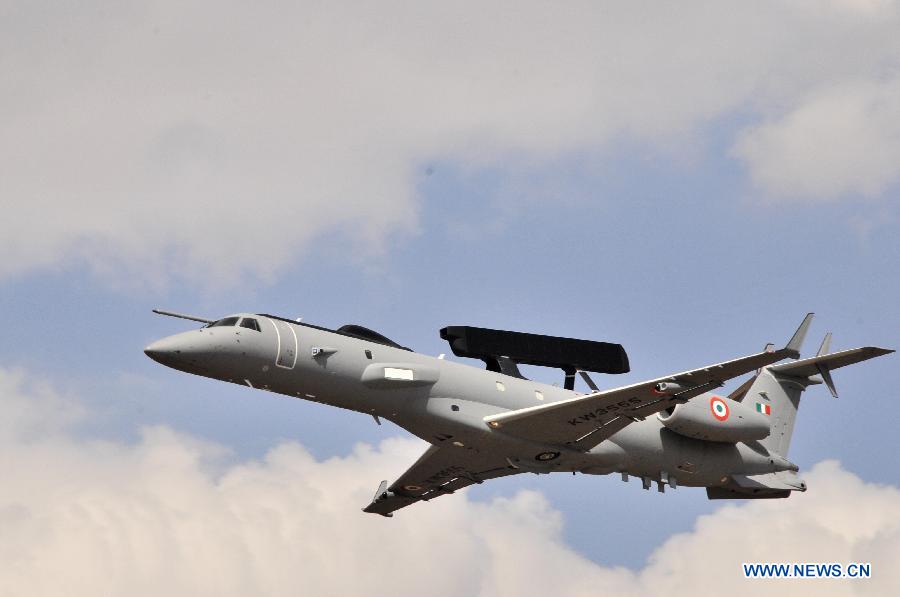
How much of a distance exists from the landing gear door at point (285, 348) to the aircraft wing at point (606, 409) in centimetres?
702

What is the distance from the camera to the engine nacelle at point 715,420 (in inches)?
1934

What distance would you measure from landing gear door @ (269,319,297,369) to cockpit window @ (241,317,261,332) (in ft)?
1.94

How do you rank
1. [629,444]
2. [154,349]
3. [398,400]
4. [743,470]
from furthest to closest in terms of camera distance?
[743,470]
[629,444]
[398,400]
[154,349]

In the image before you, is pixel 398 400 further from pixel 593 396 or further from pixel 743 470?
pixel 743 470

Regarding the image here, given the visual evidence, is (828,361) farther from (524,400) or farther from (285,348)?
(285,348)

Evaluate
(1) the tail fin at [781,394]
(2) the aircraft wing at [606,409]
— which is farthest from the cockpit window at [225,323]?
(1) the tail fin at [781,394]

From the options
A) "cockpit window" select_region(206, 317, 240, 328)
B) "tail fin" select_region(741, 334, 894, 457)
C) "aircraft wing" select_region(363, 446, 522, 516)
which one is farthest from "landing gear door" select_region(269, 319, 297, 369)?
"tail fin" select_region(741, 334, 894, 457)

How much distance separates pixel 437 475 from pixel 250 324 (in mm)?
12724

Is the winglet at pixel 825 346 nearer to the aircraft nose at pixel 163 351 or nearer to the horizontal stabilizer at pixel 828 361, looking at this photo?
the horizontal stabilizer at pixel 828 361

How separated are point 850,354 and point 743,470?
7.73m

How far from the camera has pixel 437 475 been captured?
51.6 m

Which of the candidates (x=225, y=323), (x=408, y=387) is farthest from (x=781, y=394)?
(x=225, y=323)

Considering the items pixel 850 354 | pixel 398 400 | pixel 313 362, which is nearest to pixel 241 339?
pixel 313 362

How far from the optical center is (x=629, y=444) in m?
48.6
